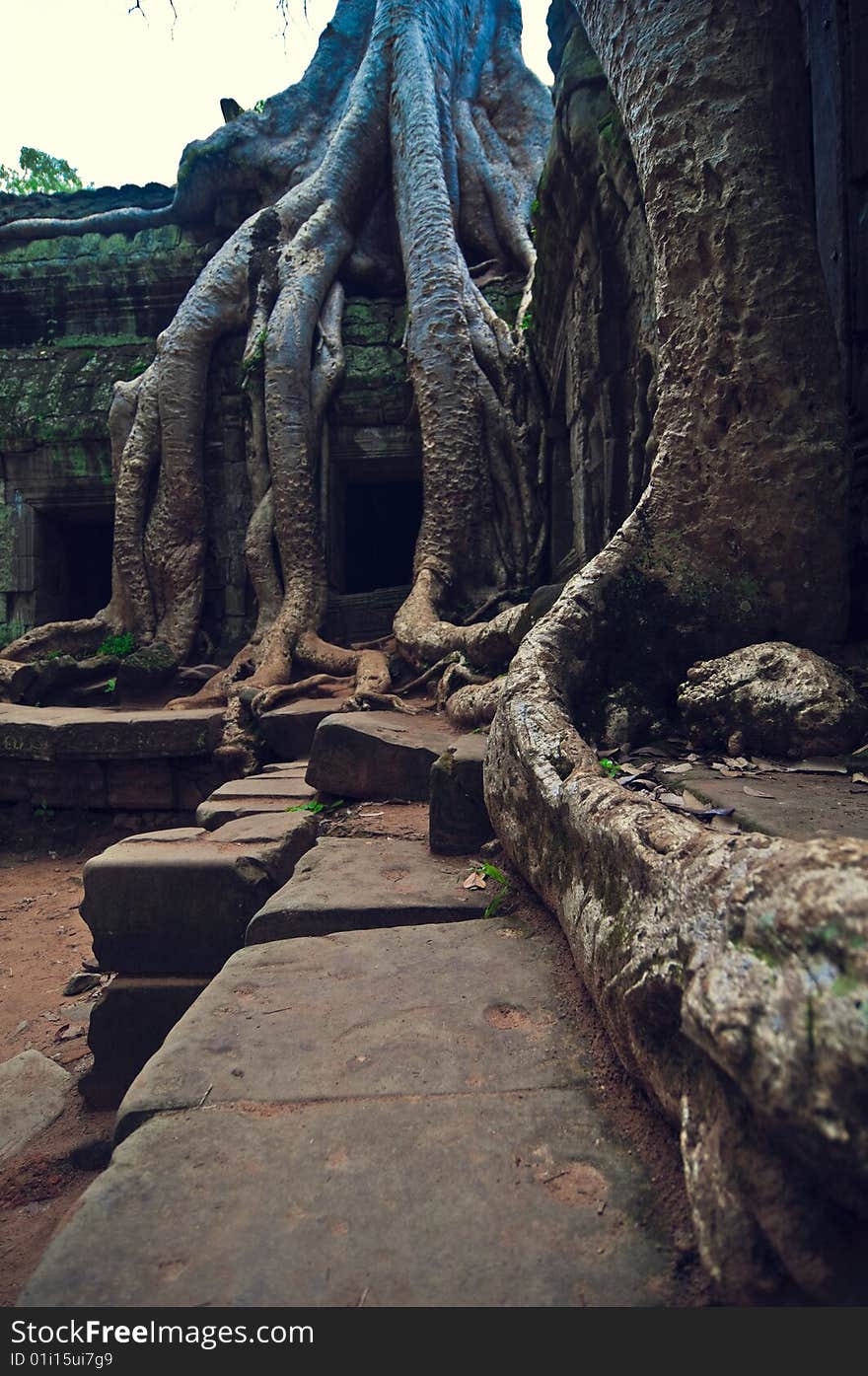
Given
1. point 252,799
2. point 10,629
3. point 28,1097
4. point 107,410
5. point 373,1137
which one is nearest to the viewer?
point 373,1137

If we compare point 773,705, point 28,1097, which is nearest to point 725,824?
point 773,705

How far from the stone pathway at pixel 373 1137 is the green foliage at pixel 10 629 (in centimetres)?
793

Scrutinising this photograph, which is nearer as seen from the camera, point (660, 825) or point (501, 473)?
point (660, 825)

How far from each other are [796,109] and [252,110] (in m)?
8.94

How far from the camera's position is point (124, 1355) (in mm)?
727

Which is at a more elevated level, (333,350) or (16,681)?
(333,350)

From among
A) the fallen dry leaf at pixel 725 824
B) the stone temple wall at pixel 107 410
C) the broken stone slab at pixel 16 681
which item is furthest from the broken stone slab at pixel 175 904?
the stone temple wall at pixel 107 410

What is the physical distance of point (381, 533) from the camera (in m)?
11.8

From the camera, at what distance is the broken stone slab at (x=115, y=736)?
5387 millimetres

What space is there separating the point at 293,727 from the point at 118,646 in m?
3.40

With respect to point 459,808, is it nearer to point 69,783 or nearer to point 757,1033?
point 757,1033

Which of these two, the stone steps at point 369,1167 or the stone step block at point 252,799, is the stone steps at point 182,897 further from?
the stone steps at point 369,1167

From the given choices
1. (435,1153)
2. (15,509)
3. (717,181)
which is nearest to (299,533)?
(15,509)

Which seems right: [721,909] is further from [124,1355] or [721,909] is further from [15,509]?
[15,509]
